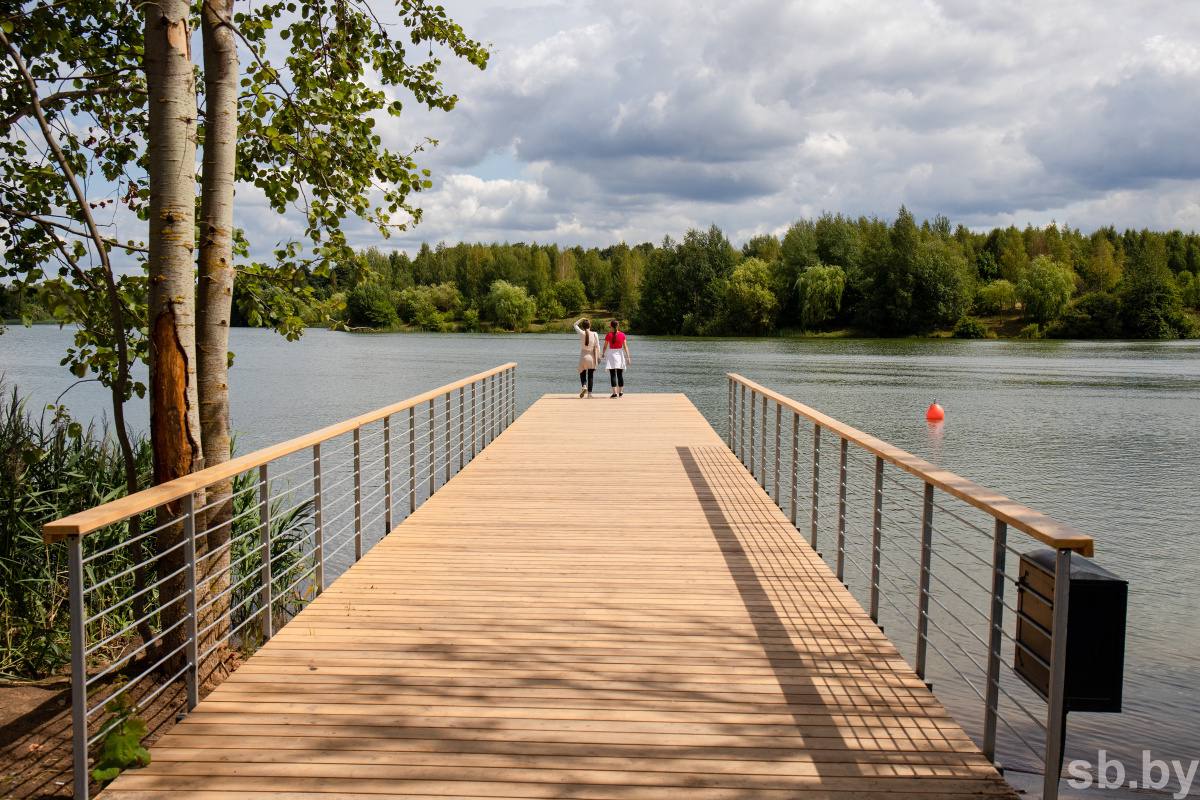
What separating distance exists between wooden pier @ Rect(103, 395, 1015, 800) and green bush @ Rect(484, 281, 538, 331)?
75090 millimetres

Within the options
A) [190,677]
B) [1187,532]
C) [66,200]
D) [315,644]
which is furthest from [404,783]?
[1187,532]

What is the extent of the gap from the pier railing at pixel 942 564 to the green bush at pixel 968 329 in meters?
53.2

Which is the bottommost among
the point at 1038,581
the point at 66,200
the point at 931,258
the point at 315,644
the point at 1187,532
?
the point at 1187,532

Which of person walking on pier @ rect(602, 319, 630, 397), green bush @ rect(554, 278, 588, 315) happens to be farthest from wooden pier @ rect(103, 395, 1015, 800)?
green bush @ rect(554, 278, 588, 315)

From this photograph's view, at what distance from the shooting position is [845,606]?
4.41 m

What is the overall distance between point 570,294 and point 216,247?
91878mm

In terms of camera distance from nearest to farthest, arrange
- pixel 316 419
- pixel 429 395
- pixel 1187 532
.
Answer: pixel 429 395, pixel 1187 532, pixel 316 419

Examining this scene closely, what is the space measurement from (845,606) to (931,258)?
6316 centimetres

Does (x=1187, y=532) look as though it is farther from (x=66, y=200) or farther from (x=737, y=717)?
(x=66, y=200)

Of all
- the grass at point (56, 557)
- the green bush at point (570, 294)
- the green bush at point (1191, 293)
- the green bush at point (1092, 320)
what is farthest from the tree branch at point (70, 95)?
the green bush at point (570, 294)

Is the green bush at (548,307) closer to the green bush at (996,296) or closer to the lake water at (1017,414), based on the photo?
the green bush at (996,296)

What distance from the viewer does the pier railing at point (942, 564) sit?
2.44 meters

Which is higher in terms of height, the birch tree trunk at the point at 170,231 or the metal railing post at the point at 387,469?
the birch tree trunk at the point at 170,231

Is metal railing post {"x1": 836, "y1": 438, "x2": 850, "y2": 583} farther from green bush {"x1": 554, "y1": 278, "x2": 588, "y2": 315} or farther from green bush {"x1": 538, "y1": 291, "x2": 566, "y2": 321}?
green bush {"x1": 554, "y1": 278, "x2": 588, "y2": 315}
